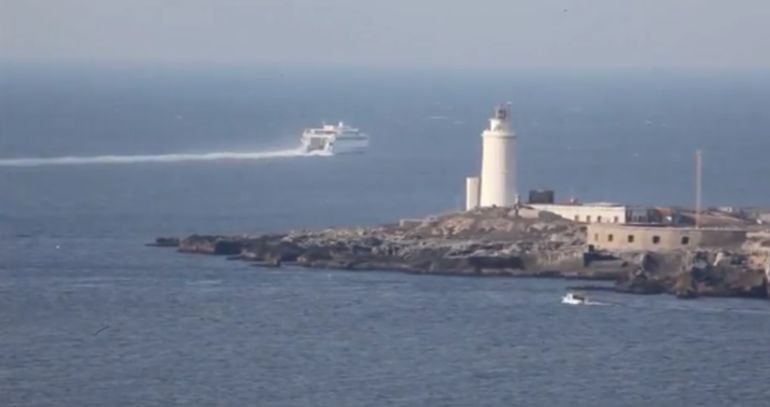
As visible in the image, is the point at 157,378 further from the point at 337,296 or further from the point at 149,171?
the point at 149,171

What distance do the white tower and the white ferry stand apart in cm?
3027

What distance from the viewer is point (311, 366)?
35375 millimetres

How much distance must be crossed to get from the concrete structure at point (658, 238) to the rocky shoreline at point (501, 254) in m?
0.33

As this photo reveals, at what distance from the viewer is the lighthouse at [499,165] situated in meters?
47.9

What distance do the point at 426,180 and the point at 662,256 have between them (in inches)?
939

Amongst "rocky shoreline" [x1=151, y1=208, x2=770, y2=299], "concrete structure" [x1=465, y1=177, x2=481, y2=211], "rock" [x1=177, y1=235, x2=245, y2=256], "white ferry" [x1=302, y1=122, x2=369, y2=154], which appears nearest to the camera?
"rocky shoreline" [x1=151, y1=208, x2=770, y2=299]

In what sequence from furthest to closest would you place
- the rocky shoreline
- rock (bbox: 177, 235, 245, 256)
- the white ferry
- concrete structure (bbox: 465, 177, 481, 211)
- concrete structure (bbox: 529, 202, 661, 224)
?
the white ferry → concrete structure (bbox: 465, 177, 481, 211) → rock (bbox: 177, 235, 245, 256) → concrete structure (bbox: 529, 202, 661, 224) → the rocky shoreline

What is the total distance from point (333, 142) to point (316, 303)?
3820 centimetres

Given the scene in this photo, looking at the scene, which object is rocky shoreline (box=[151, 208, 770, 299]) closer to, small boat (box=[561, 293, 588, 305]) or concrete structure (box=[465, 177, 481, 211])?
small boat (box=[561, 293, 588, 305])

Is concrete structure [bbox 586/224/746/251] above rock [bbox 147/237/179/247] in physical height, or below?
above

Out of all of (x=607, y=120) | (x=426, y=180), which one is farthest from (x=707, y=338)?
(x=607, y=120)

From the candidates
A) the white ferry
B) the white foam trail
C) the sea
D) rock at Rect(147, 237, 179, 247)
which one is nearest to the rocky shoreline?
rock at Rect(147, 237, 179, 247)

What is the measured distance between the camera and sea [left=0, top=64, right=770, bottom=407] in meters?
34.1

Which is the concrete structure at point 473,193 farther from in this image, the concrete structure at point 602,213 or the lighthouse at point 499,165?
the concrete structure at point 602,213
